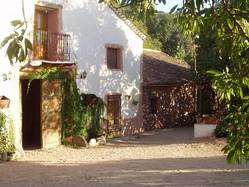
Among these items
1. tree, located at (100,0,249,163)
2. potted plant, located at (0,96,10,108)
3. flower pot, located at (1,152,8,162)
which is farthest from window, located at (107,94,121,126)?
tree, located at (100,0,249,163)

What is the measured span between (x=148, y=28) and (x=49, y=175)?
38.5 meters

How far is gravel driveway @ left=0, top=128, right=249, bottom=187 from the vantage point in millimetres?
11844

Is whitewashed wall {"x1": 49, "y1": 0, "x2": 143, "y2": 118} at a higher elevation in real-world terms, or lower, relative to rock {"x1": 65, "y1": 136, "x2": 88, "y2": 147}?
higher

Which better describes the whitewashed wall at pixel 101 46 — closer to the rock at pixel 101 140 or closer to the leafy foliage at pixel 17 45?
the rock at pixel 101 140

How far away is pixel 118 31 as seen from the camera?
23734mm

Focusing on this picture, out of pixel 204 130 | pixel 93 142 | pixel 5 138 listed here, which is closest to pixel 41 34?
pixel 5 138

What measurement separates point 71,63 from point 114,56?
16.6ft

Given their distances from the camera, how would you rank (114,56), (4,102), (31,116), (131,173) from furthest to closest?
1. (114,56)
2. (31,116)
3. (4,102)
4. (131,173)

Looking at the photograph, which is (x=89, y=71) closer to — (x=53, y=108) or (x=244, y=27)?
(x=53, y=108)

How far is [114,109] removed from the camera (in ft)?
78.3

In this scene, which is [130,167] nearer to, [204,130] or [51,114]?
[51,114]

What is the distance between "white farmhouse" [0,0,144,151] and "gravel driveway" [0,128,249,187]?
186 cm

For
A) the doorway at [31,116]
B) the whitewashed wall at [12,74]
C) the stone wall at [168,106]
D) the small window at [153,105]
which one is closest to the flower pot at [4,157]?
the whitewashed wall at [12,74]

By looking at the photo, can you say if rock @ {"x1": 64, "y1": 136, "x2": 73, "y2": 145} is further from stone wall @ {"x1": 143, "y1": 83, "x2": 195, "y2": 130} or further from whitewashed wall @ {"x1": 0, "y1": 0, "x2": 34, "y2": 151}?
stone wall @ {"x1": 143, "y1": 83, "x2": 195, "y2": 130}
